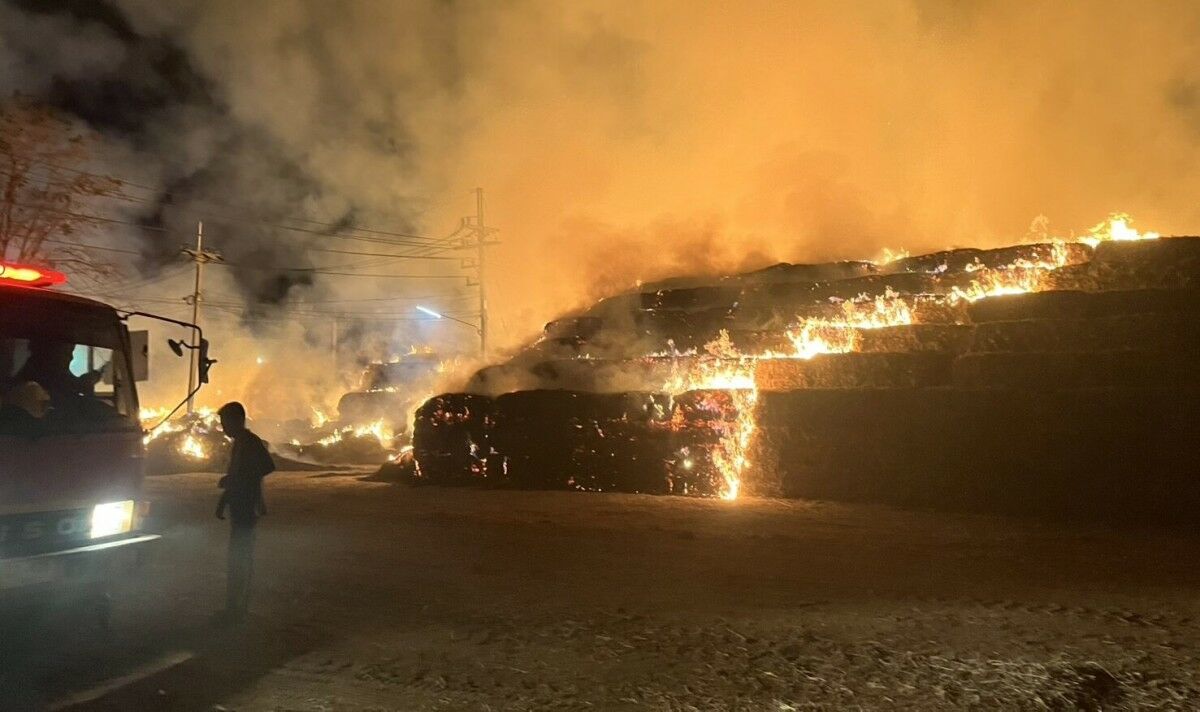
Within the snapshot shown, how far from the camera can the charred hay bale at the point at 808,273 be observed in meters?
14.3

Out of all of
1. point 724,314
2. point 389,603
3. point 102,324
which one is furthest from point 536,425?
point 102,324

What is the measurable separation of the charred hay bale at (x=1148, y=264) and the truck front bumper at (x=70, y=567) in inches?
468

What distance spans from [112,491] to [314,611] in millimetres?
1545

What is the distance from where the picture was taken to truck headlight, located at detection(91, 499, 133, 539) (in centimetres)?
439

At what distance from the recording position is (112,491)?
4504mm

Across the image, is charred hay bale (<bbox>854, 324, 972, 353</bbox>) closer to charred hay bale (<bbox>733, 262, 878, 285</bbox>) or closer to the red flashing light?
charred hay bale (<bbox>733, 262, 878, 285</bbox>)

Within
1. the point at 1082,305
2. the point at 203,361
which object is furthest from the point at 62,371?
the point at 1082,305

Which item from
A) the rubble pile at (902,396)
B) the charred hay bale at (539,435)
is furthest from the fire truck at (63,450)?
the rubble pile at (902,396)

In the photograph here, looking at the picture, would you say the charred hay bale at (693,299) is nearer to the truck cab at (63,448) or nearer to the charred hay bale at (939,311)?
the charred hay bale at (939,311)

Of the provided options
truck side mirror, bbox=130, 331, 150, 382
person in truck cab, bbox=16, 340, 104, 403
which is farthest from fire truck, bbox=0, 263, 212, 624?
truck side mirror, bbox=130, 331, 150, 382

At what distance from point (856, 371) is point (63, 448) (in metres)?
9.17

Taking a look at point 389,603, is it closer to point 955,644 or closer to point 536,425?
point 955,644

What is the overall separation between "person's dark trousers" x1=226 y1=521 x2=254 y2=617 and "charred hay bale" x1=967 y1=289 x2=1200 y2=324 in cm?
969

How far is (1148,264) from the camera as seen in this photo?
991 centimetres
